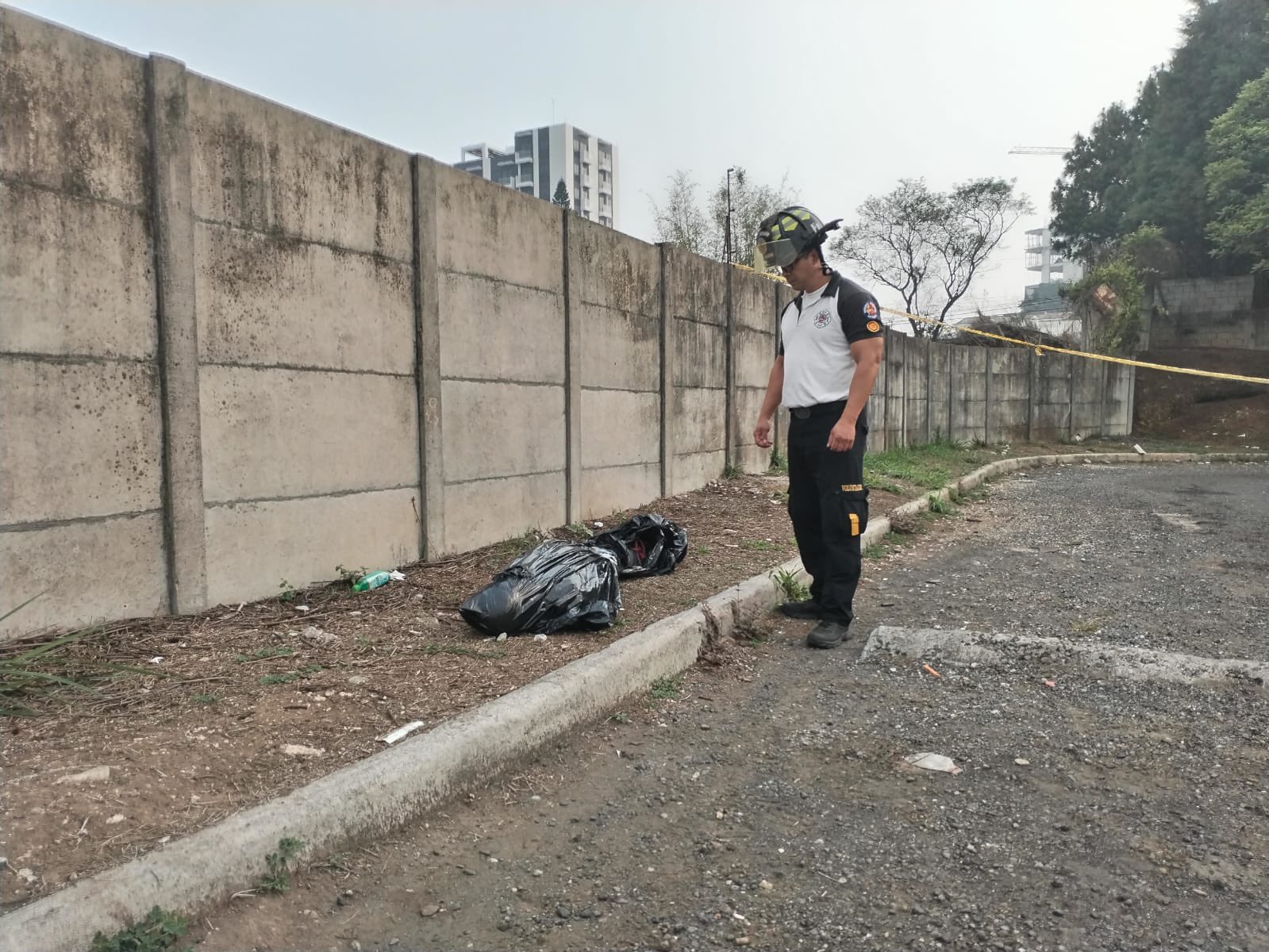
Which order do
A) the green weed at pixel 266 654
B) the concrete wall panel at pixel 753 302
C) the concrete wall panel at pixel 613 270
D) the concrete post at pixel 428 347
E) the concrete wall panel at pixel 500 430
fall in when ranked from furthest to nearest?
the concrete wall panel at pixel 753 302, the concrete wall panel at pixel 613 270, the concrete wall panel at pixel 500 430, the concrete post at pixel 428 347, the green weed at pixel 266 654

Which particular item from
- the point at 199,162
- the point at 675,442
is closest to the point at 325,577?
the point at 199,162

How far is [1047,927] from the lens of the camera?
1727 mm

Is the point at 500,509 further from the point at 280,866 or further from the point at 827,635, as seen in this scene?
the point at 280,866

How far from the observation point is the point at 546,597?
3.50m

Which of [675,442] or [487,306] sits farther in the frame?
[675,442]

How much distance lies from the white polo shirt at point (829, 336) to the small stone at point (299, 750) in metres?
2.60

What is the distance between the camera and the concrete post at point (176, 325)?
315 cm

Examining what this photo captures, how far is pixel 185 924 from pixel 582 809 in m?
0.99

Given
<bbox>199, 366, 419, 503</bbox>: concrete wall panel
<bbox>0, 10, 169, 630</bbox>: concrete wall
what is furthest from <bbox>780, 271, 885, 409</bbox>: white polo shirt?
<bbox>0, 10, 169, 630</bbox>: concrete wall

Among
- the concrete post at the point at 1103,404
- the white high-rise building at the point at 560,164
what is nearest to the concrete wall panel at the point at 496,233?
the concrete post at the point at 1103,404

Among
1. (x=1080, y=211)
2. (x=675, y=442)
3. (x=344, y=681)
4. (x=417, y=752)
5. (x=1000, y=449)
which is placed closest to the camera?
(x=417, y=752)

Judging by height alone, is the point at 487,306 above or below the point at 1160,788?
above

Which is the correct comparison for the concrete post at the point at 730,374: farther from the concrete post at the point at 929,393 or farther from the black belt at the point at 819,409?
the concrete post at the point at 929,393

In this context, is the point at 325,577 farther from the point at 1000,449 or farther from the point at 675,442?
the point at 1000,449
